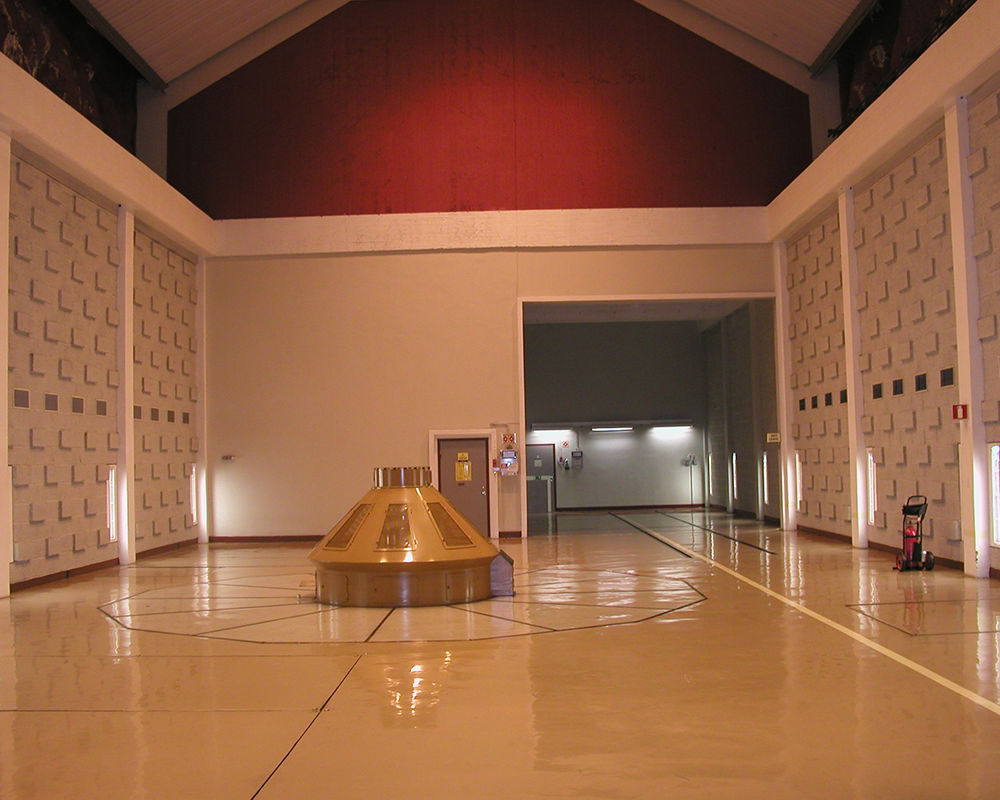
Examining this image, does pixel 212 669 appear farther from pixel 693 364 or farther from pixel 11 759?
pixel 693 364

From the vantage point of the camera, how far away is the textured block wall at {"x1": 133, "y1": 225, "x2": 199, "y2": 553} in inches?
622

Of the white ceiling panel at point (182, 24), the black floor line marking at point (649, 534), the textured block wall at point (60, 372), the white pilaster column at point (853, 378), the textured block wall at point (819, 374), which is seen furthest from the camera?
the white ceiling panel at point (182, 24)

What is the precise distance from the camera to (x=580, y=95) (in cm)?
1875

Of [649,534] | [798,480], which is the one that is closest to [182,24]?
[649,534]

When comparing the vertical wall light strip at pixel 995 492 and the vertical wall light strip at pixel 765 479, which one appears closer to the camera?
the vertical wall light strip at pixel 995 492

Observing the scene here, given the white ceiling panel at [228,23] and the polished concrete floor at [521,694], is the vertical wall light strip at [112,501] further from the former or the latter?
the white ceiling panel at [228,23]

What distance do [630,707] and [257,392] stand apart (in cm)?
1441

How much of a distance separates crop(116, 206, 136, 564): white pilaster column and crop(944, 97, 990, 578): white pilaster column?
1184 centimetres

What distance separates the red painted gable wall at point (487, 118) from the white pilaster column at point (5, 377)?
748cm

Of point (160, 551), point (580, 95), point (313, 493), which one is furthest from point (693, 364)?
point (160, 551)

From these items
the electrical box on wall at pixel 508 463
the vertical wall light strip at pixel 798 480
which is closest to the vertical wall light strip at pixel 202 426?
the electrical box on wall at pixel 508 463

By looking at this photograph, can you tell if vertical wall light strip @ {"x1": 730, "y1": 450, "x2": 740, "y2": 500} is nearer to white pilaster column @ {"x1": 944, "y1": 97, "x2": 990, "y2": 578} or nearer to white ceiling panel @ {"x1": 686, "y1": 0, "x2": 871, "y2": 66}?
white ceiling panel @ {"x1": 686, "y1": 0, "x2": 871, "y2": 66}

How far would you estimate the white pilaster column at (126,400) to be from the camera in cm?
1477

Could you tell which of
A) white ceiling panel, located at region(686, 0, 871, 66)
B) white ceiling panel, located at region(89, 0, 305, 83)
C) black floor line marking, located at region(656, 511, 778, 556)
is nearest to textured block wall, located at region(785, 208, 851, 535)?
black floor line marking, located at region(656, 511, 778, 556)
